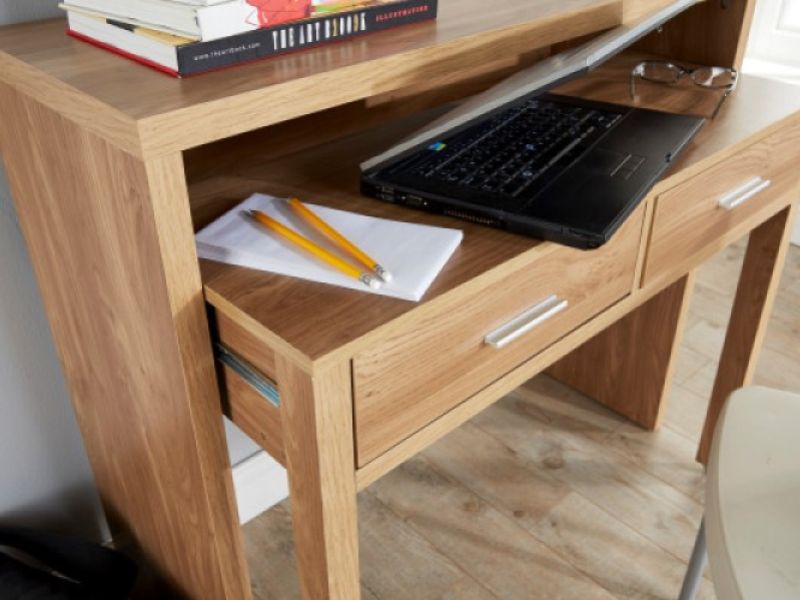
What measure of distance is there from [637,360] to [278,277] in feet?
3.65

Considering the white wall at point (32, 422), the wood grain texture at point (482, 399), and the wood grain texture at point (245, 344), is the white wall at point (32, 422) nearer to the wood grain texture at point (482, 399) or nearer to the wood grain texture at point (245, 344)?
the wood grain texture at point (245, 344)

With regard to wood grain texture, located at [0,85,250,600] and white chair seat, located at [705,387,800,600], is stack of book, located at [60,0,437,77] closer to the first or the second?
wood grain texture, located at [0,85,250,600]

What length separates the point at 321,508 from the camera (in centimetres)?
74

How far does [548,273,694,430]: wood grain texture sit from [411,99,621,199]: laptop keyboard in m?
0.56

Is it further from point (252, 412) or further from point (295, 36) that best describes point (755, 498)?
point (295, 36)

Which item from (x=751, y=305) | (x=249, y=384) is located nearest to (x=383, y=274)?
(x=249, y=384)

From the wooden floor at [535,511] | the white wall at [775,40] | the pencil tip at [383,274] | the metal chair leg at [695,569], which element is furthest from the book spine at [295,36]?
the white wall at [775,40]

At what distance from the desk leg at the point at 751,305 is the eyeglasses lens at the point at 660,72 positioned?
31cm

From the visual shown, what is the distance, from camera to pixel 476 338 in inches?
32.0

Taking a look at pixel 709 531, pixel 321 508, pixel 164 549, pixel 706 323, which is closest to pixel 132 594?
pixel 164 549

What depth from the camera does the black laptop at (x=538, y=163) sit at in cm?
84

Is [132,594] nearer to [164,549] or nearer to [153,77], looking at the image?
[164,549]

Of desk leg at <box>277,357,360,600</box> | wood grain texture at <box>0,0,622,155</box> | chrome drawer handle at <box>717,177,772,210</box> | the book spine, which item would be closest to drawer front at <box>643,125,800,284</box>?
chrome drawer handle at <box>717,177,772,210</box>

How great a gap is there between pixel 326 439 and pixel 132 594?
0.70 m
